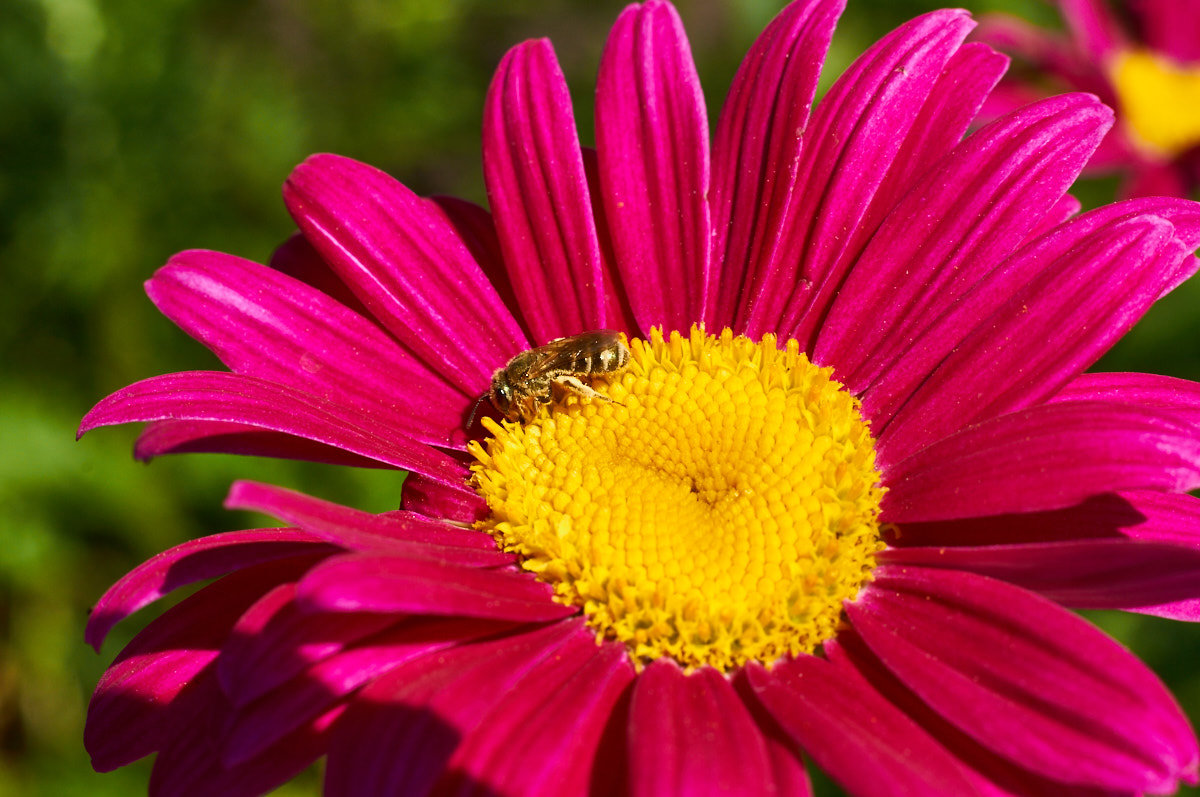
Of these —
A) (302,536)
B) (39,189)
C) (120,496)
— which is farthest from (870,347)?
(39,189)

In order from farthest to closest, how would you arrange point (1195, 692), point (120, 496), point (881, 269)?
point (120, 496) → point (1195, 692) → point (881, 269)

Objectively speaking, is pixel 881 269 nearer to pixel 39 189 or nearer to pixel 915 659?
pixel 915 659

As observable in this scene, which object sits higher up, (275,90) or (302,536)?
(275,90)

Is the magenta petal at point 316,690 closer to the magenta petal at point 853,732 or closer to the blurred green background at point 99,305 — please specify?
the magenta petal at point 853,732

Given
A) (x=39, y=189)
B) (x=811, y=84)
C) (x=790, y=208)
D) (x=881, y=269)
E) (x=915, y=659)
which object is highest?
(x=39, y=189)

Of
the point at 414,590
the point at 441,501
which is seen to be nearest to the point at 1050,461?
the point at 414,590

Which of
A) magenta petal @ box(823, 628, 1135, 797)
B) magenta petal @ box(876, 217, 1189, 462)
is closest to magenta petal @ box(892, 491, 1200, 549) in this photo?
magenta petal @ box(876, 217, 1189, 462)

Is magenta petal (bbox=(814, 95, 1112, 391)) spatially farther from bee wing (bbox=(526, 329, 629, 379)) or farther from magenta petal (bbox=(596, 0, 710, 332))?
bee wing (bbox=(526, 329, 629, 379))
